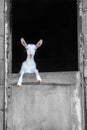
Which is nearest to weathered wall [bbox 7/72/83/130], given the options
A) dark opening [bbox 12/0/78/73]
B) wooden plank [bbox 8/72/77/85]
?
wooden plank [bbox 8/72/77/85]

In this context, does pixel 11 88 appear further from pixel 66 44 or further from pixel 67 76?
pixel 66 44

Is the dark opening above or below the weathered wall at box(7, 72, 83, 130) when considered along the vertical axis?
above

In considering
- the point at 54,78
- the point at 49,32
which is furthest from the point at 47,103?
the point at 49,32

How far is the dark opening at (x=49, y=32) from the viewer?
12578 mm

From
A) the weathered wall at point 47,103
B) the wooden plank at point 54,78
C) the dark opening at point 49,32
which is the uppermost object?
the dark opening at point 49,32

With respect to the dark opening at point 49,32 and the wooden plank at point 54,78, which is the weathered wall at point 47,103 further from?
the dark opening at point 49,32

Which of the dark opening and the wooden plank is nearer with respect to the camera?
the wooden plank

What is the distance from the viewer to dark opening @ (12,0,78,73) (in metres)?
12.6

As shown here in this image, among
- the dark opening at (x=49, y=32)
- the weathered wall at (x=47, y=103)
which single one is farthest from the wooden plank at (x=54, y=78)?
the dark opening at (x=49, y=32)

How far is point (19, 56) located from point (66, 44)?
1290 mm

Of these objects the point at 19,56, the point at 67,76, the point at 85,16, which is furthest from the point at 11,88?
the point at 19,56

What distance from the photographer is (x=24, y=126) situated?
978cm

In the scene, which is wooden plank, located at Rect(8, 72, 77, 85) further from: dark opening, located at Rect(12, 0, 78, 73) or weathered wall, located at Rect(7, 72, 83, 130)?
dark opening, located at Rect(12, 0, 78, 73)

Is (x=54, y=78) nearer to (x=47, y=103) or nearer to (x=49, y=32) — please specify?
(x=47, y=103)
